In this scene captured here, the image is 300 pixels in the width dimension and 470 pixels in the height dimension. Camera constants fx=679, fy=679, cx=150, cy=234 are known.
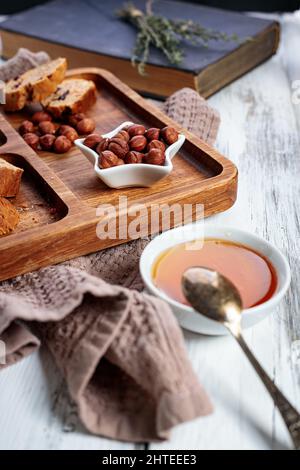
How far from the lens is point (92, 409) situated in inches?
49.1

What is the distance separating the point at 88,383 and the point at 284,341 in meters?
0.42

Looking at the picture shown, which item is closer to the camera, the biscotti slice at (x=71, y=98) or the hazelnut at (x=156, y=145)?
the hazelnut at (x=156, y=145)

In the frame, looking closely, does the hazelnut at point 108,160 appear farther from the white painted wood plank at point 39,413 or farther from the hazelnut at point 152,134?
the white painted wood plank at point 39,413

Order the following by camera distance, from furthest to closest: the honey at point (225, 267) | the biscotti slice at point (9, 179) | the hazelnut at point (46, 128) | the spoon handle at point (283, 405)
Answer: the hazelnut at point (46, 128), the biscotti slice at point (9, 179), the honey at point (225, 267), the spoon handle at point (283, 405)

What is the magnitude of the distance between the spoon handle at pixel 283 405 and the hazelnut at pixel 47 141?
989 millimetres

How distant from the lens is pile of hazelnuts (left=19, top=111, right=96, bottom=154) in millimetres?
1980

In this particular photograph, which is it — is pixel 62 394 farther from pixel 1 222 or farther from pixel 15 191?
pixel 15 191

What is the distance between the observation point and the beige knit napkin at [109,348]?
3.97 ft

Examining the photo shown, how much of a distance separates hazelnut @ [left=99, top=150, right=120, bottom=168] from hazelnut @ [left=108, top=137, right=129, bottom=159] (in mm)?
22

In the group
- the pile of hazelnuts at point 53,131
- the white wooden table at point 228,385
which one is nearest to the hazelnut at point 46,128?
the pile of hazelnuts at point 53,131

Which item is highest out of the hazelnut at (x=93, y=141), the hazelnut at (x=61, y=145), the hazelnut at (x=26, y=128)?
the hazelnut at (x=93, y=141)

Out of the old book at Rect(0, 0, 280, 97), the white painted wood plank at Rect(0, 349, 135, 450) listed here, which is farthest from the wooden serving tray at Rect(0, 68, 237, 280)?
the old book at Rect(0, 0, 280, 97)

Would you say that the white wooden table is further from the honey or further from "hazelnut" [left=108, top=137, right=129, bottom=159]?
"hazelnut" [left=108, top=137, right=129, bottom=159]

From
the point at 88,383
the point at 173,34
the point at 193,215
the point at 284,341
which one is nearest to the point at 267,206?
the point at 193,215
